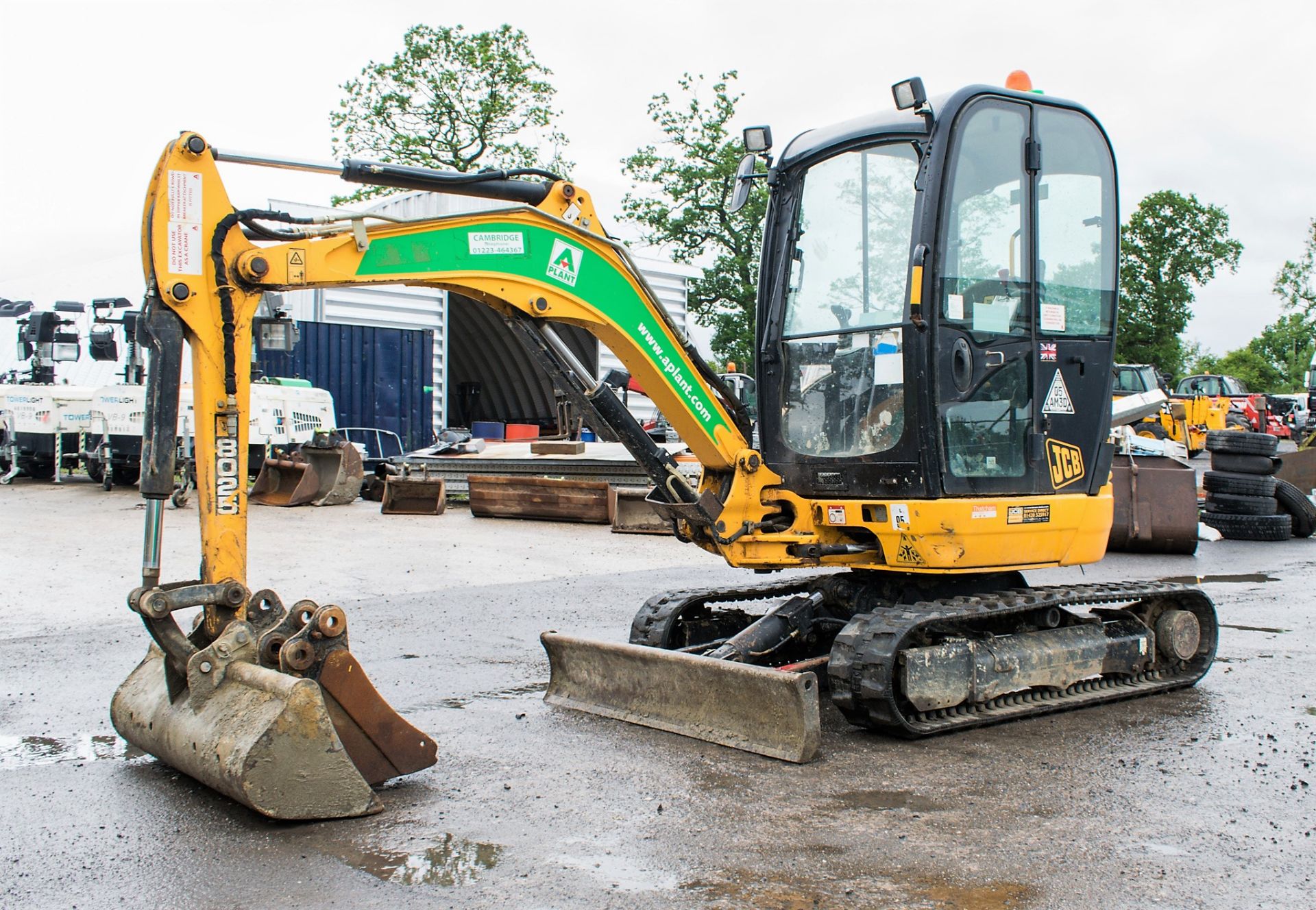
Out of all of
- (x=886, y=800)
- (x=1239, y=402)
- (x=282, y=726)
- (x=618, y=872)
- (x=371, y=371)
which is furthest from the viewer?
(x=1239, y=402)

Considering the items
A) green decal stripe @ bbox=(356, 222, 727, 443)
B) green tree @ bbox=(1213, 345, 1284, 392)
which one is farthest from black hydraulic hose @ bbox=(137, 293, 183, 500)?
green tree @ bbox=(1213, 345, 1284, 392)

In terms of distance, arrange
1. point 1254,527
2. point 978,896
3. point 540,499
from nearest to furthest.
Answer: point 978,896
point 1254,527
point 540,499

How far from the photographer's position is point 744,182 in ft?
21.1

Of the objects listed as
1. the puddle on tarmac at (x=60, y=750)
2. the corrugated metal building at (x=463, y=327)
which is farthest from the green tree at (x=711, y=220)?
the puddle on tarmac at (x=60, y=750)

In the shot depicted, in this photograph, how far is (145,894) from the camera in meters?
3.71

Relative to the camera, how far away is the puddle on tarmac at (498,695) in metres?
6.30

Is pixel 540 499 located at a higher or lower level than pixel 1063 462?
lower

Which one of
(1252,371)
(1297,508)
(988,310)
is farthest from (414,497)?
(1252,371)

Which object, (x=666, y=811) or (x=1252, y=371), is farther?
(x=1252, y=371)

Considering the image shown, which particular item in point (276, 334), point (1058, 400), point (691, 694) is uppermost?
point (276, 334)

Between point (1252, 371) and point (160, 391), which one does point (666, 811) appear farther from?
point (1252, 371)

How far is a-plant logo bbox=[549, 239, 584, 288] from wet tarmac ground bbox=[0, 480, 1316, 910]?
2080mm

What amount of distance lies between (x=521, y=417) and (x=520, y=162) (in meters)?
14.4

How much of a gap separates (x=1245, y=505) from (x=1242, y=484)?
0.27 meters
